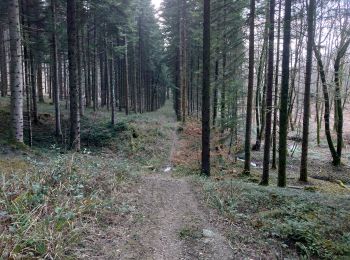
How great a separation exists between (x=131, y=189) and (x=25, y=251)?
4748 millimetres

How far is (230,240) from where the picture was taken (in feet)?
20.3

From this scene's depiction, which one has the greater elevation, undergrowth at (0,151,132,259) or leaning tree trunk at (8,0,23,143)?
leaning tree trunk at (8,0,23,143)

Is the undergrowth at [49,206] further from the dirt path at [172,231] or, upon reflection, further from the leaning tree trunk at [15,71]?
the leaning tree trunk at [15,71]

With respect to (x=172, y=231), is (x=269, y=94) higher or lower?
higher

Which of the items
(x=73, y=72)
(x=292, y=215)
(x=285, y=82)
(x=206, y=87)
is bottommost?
(x=292, y=215)

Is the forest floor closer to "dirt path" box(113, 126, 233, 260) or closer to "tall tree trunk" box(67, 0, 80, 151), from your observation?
"dirt path" box(113, 126, 233, 260)

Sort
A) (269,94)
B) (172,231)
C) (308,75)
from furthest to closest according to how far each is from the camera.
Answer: (308,75)
(269,94)
(172,231)

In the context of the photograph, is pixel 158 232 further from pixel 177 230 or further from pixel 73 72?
Answer: pixel 73 72

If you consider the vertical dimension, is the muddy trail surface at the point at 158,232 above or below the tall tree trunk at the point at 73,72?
below

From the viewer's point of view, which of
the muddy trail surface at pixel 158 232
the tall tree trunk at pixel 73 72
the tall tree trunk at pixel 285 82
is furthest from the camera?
the tall tree trunk at pixel 73 72

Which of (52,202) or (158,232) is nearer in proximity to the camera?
(52,202)

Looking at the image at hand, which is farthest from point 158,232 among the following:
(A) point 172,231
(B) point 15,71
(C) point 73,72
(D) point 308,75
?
(D) point 308,75

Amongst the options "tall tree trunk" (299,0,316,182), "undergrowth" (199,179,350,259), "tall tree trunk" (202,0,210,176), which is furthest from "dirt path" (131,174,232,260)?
"tall tree trunk" (299,0,316,182)

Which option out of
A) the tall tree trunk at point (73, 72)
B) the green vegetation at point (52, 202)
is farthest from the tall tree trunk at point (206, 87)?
the tall tree trunk at point (73, 72)
